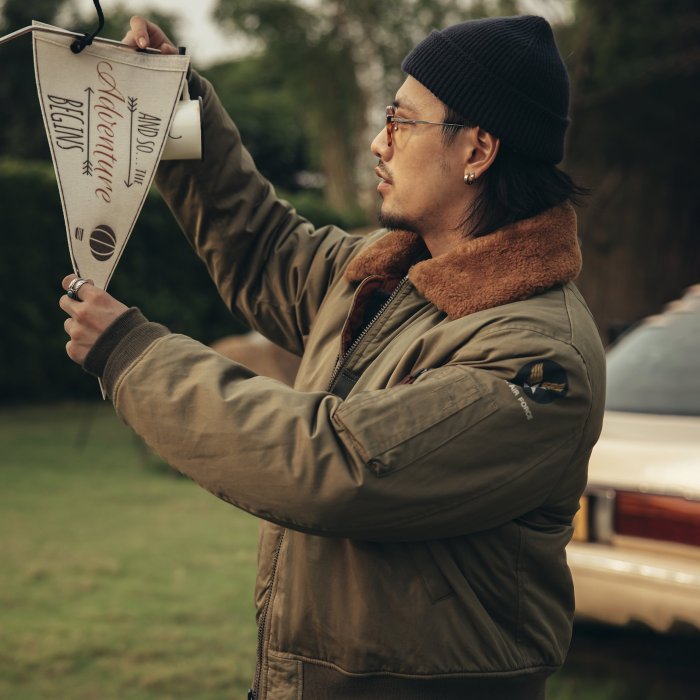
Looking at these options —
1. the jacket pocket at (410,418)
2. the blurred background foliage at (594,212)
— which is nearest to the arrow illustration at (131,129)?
the jacket pocket at (410,418)

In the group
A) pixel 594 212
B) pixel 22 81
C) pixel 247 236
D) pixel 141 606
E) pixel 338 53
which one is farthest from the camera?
pixel 22 81

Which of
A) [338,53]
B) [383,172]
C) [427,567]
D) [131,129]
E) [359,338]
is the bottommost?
[338,53]

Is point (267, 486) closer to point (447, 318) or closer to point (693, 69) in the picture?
point (447, 318)

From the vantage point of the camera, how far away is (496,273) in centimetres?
171

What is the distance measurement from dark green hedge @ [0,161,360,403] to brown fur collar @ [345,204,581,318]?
974cm

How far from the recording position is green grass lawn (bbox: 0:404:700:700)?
12.5ft

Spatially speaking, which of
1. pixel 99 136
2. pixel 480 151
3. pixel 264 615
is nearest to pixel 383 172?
pixel 480 151

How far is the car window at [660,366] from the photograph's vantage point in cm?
386

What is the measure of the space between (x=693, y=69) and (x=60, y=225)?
754 centimetres

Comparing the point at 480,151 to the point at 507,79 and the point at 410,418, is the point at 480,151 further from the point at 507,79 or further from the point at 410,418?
the point at 410,418

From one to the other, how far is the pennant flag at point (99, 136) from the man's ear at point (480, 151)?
1.88 feet

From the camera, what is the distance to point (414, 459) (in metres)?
1.46

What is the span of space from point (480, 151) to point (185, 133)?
59cm

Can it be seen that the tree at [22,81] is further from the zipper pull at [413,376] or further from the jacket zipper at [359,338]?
the zipper pull at [413,376]
